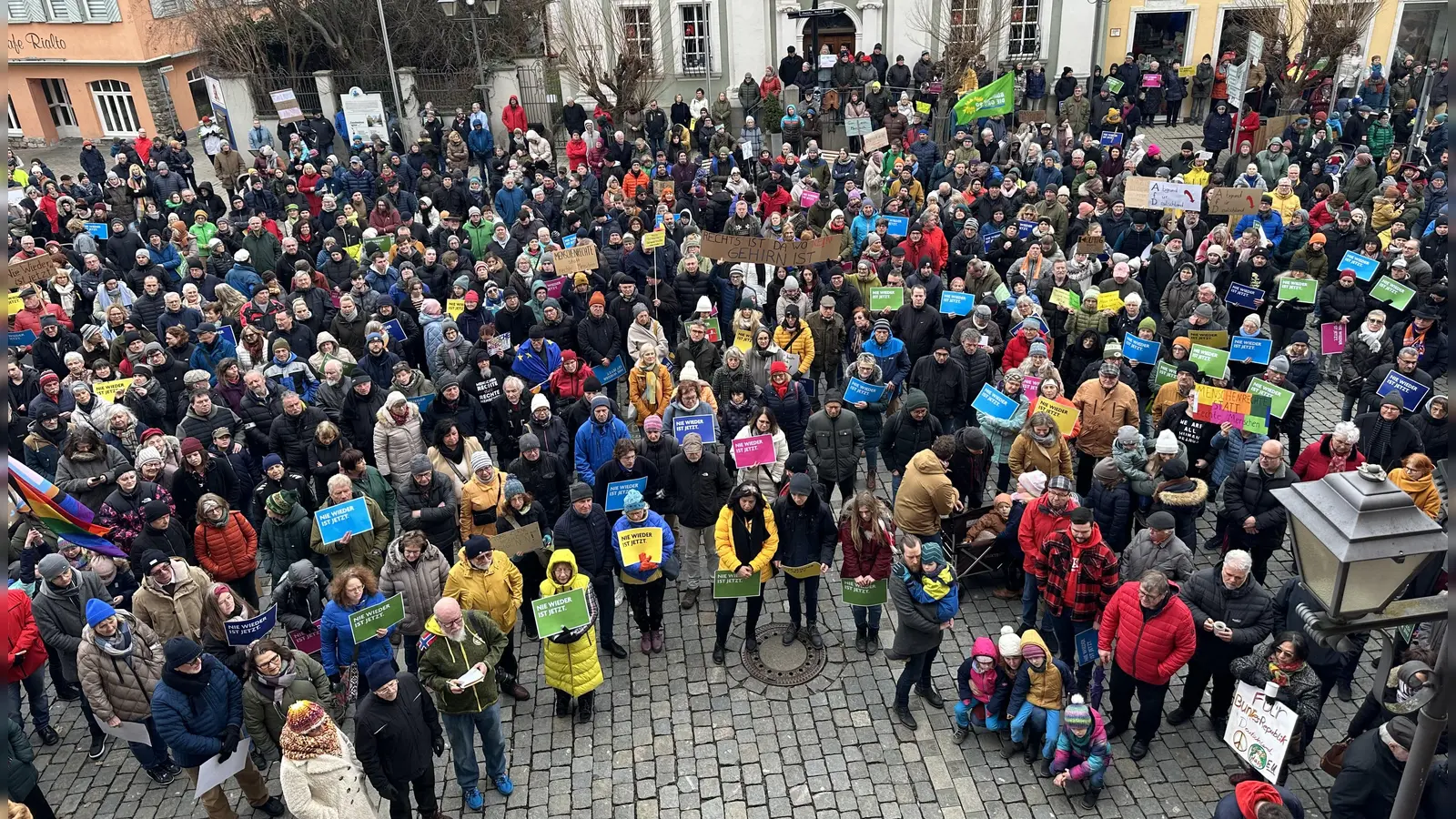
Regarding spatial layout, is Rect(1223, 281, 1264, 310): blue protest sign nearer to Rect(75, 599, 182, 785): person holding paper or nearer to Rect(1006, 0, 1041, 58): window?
Rect(75, 599, 182, 785): person holding paper

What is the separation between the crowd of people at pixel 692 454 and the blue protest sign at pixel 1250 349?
258 millimetres

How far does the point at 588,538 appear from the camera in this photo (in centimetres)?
868

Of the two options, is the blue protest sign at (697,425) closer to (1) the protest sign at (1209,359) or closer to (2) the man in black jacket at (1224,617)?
(2) the man in black jacket at (1224,617)

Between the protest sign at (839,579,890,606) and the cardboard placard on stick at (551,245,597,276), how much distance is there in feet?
22.9

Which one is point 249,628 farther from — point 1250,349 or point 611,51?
point 611,51

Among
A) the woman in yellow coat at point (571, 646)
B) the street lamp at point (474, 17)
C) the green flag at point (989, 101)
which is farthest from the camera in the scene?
the street lamp at point (474, 17)

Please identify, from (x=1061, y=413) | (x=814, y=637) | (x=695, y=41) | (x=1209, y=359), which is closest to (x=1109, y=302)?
(x=1209, y=359)

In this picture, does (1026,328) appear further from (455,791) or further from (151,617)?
(151,617)

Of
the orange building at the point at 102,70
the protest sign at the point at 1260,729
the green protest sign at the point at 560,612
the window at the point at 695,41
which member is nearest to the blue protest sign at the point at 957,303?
the protest sign at the point at 1260,729

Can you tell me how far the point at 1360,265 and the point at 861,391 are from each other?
7190 mm

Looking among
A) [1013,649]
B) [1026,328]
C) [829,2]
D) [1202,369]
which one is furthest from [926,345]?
[829,2]

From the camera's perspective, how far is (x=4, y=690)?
1.98 metres

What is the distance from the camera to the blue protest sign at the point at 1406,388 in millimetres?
10430

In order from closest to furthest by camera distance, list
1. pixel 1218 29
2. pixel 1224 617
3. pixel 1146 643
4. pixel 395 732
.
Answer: pixel 395 732
pixel 1146 643
pixel 1224 617
pixel 1218 29
